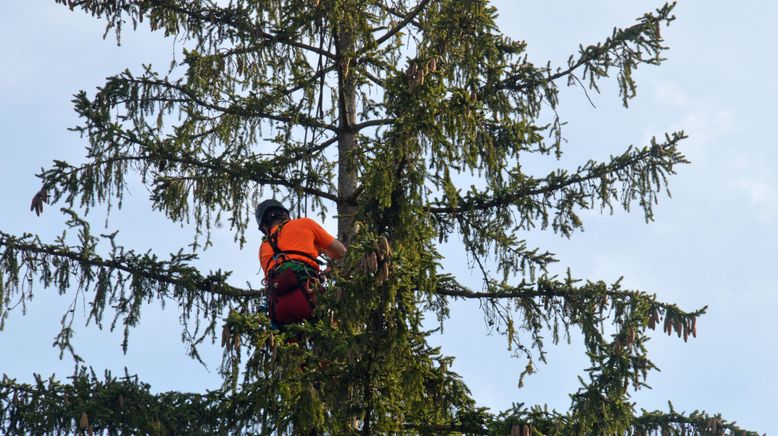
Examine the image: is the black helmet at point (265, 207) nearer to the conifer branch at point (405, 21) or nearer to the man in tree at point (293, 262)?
the man in tree at point (293, 262)

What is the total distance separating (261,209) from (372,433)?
9.94ft

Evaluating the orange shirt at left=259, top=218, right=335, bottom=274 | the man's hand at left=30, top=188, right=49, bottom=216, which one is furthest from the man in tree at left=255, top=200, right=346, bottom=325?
the man's hand at left=30, top=188, right=49, bottom=216

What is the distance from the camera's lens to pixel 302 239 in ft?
33.0

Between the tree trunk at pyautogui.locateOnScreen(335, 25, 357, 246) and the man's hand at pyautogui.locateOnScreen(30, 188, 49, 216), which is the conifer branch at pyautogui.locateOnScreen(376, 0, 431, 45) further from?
the man's hand at pyautogui.locateOnScreen(30, 188, 49, 216)

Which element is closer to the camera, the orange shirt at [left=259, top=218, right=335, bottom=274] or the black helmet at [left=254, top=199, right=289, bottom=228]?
the orange shirt at [left=259, top=218, right=335, bottom=274]

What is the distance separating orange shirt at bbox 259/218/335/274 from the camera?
32.9 feet

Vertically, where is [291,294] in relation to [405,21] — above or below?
below

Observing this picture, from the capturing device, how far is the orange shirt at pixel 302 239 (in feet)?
32.9

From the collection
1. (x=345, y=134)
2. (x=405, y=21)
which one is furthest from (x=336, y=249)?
(x=405, y=21)

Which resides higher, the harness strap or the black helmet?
the black helmet

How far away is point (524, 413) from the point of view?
26.4 ft

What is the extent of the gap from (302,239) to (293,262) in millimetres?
257

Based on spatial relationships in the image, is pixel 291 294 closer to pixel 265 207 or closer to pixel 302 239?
pixel 302 239

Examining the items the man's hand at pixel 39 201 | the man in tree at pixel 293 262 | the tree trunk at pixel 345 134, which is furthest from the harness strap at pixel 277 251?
the man's hand at pixel 39 201
